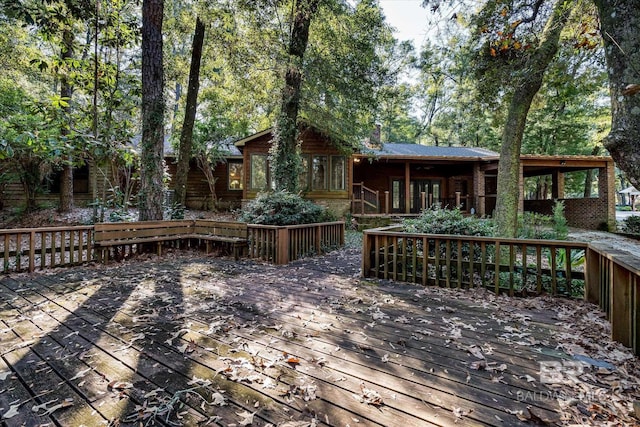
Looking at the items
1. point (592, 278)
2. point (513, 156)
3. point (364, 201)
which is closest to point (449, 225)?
point (592, 278)

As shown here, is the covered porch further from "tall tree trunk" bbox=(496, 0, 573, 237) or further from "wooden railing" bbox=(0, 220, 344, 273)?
"wooden railing" bbox=(0, 220, 344, 273)

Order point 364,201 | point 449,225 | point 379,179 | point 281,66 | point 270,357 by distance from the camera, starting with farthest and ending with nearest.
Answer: point 379,179 → point 364,201 → point 281,66 → point 449,225 → point 270,357

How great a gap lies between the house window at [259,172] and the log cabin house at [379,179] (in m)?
0.05

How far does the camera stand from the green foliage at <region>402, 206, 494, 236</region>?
199 inches

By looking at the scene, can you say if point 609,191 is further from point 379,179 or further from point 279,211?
point 279,211

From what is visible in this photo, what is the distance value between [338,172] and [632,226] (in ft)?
43.0

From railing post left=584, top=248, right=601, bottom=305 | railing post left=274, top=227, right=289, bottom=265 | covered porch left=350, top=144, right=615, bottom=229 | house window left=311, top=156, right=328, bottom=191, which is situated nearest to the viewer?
railing post left=584, top=248, right=601, bottom=305

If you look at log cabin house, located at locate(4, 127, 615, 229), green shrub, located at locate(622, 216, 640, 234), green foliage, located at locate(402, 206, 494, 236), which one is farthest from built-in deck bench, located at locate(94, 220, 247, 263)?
green shrub, located at locate(622, 216, 640, 234)

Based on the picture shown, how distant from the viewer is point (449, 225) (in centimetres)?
512

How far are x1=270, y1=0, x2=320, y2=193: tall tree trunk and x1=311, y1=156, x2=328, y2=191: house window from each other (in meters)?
4.45

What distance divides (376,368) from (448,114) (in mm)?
27018

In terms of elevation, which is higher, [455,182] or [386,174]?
[386,174]

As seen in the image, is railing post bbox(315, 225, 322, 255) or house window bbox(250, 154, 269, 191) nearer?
railing post bbox(315, 225, 322, 255)

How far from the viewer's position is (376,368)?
2.39m
